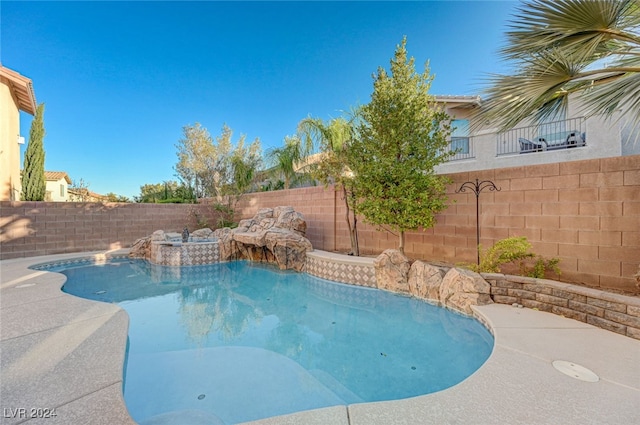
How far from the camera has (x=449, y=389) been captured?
2445 mm

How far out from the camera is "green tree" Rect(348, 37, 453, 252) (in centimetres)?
630

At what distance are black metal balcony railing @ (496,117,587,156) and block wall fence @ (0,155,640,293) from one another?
5.03 metres

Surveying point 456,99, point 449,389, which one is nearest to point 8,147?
point 449,389

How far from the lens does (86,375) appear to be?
255 centimetres

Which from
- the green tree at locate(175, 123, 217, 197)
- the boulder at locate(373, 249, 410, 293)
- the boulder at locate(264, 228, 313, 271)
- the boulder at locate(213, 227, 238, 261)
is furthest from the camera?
the green tree at locate(175, 123, 217, 197)

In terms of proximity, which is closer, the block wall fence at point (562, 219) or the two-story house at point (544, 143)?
the block wall fence at point (562, 219)

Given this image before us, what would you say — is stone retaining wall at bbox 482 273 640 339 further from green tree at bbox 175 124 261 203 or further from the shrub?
green tree at bbox 175 124 261 203

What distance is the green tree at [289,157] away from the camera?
11.6 meters

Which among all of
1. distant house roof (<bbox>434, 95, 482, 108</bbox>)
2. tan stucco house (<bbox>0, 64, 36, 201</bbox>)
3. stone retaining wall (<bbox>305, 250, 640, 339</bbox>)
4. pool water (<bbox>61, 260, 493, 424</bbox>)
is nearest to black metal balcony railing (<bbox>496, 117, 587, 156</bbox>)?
distant house roof (<bbox>434, 95, 482, 108</bbox>)

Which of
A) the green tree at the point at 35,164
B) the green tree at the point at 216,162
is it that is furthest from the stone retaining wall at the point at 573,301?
the green tree at the point at 35,164

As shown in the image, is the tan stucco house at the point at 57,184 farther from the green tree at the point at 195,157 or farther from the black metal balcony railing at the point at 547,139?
the black metal balcony railing at the point at 547,139

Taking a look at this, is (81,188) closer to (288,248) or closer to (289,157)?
(289,157)

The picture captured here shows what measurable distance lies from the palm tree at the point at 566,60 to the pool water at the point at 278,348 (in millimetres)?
3459

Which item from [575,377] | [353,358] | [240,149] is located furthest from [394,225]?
[240,149]
